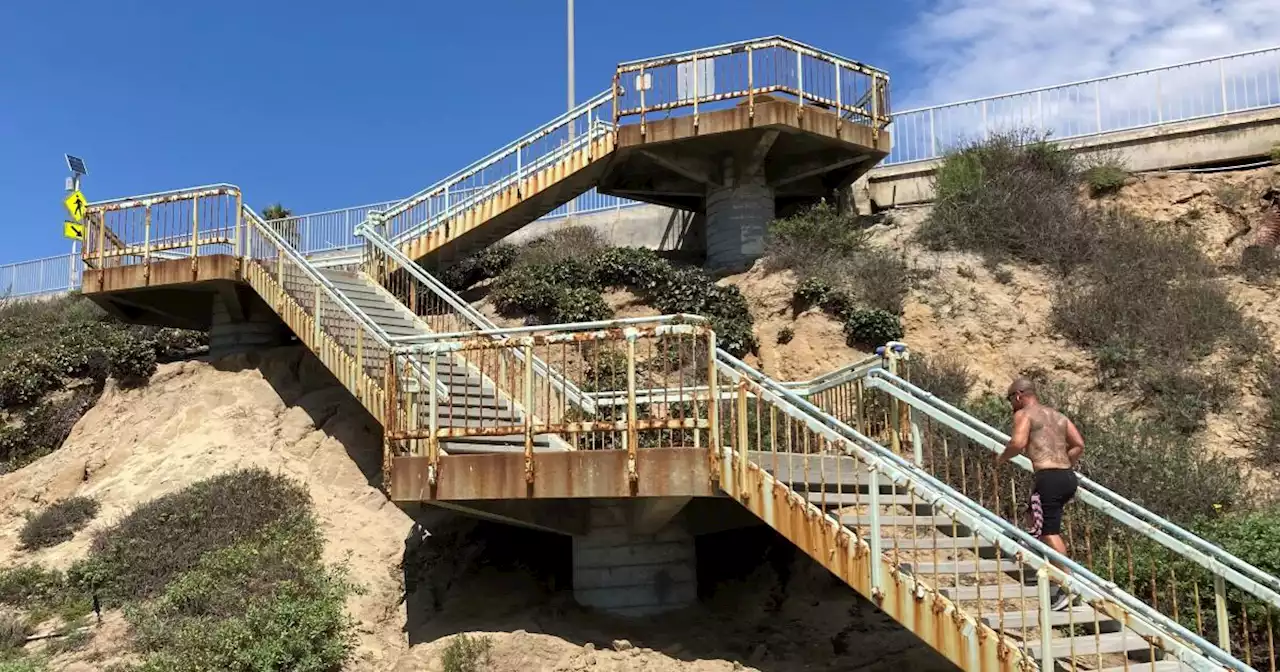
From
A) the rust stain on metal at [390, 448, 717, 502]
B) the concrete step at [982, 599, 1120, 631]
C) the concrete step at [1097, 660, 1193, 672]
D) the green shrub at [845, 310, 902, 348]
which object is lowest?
the concrete step at [1097, 660, 1193, 672]

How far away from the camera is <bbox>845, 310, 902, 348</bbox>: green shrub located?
13195 mm

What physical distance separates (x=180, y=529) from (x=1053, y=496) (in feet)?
30.7

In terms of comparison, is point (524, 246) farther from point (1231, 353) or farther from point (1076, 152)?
point (1231, 353)

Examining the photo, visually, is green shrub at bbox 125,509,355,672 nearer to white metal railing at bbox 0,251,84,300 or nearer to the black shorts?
the black shorts

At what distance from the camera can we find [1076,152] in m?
16.2

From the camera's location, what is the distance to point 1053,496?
21.0 ft

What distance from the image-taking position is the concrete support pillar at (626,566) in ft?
28.7

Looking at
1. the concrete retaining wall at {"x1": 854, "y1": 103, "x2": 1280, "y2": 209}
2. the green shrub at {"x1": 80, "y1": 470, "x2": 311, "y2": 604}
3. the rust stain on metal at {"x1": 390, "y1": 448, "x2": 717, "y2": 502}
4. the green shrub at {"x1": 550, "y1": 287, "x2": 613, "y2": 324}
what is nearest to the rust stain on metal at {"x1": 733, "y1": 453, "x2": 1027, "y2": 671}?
the rust stain on metal at {"x1": 390, "y1": 448, "x2": 717, "y2": 502}

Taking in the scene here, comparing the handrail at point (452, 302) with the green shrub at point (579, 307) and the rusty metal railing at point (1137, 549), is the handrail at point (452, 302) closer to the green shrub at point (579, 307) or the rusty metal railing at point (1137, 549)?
the green shrub at point (579, 307)

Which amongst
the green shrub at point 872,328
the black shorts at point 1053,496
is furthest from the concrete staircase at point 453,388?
the green shrub at point 872,328

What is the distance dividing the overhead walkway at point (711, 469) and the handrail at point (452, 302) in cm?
4

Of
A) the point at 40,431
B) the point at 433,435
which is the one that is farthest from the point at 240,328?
the point at 433,435

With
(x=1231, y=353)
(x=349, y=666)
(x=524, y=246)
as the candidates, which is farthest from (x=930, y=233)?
(x=349, y=666)

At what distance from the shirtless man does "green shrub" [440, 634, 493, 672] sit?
14.7 ft
